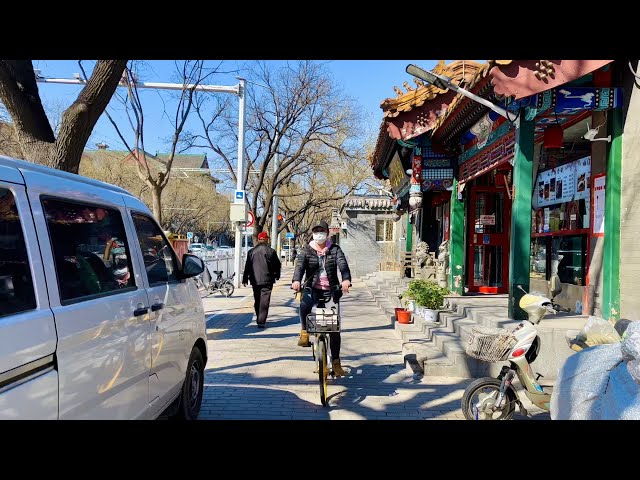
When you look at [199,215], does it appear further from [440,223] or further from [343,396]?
[343,396]

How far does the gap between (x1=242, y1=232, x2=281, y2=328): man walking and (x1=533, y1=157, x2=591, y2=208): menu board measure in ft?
15.3

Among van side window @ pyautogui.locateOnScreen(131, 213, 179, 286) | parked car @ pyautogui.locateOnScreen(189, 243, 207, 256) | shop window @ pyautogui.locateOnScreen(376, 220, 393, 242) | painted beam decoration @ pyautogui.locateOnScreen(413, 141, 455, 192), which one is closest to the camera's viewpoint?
van side window @ pyautogui.locateOnScreen(131, 213, 179, 286)

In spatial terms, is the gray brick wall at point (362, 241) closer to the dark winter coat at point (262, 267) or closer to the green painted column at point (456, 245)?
the green painted column at point (456, 245)

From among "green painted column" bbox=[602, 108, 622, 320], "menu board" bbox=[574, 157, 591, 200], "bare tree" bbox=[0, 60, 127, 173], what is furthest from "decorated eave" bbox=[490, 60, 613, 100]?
"bare tree" bbox=[0, 60, 127, 173]

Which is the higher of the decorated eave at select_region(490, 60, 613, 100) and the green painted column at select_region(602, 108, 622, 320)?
the decorated eave at select_region(490, 60, 613, 100)

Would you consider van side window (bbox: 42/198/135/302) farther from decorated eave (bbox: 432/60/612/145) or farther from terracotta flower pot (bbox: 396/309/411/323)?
terracotta flower pot (bbox: 396/309/411/323)

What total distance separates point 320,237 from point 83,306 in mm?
3319

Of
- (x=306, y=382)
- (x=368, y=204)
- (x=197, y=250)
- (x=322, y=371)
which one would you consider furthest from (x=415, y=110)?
(x=197, y=250)

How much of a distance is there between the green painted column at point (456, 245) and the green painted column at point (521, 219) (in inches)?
142

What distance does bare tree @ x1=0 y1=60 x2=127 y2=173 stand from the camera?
5.30 metres

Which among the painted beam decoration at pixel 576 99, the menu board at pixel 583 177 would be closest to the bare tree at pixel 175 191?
the menu board at pixel 583 177

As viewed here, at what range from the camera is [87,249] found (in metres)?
2.80

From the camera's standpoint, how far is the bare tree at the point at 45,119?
5.30m
